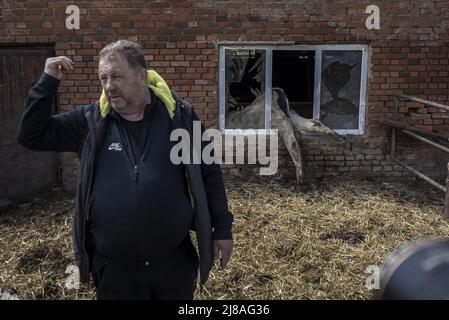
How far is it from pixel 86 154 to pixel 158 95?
455 mm

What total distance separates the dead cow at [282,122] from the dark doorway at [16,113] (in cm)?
245

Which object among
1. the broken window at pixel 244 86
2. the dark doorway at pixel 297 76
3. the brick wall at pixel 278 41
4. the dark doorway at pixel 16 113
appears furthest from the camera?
the dark doorway at pixel 297 76

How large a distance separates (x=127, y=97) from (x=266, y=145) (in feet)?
13.7

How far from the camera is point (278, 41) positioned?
5.99m

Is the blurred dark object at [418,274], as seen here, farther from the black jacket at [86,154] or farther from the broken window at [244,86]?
the broken window at [244,86]

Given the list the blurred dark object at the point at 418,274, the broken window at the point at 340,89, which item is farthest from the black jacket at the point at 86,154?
the broken window at the point at 340,89

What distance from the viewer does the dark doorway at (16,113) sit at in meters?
5.55

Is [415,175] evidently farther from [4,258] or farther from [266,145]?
[4,258]

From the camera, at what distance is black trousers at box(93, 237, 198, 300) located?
7.41 feet

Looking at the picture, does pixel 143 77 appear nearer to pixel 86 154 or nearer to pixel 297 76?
pixel 86 154

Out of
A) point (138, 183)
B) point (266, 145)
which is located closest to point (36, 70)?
point (266, 145)

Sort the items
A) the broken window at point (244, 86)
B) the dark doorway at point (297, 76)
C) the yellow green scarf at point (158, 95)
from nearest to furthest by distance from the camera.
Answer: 1. the yellow green scarf at point (158, 95)
2. the broken window at point (244, 86)
3. the dark doorway at point (297, 76)

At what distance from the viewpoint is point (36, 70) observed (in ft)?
18.8

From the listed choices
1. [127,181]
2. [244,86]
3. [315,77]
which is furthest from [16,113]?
[127,181]
